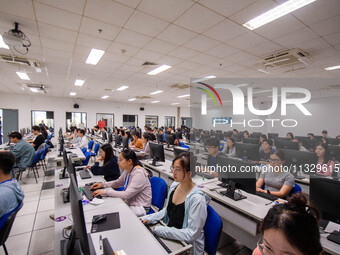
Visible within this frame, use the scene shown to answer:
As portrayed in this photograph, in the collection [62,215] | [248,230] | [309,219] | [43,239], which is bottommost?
[43,239]

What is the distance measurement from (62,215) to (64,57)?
4.31m

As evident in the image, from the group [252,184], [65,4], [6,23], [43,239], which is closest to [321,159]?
[252,184]

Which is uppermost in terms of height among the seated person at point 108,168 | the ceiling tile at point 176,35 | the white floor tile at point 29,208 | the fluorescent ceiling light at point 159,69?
the fluorescent ceiling light at point 159,69

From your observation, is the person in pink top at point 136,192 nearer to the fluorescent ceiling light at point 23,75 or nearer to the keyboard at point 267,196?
the keyboard at point 267,196

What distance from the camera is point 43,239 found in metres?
2.34

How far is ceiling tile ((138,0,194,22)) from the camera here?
2379mm

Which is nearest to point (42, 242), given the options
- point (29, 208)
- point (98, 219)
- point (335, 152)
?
point (29, 208)

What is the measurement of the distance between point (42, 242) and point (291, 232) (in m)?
2.88

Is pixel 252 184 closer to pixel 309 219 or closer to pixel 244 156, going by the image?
pixel 309 219

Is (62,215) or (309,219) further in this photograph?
(62,215)

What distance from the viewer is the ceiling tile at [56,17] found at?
256 cm

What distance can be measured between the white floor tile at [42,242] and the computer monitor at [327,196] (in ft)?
9.69

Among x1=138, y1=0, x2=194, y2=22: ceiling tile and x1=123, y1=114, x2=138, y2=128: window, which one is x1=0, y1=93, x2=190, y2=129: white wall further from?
x1=138, y1=0, x2=194, y2=22: ceiling tile

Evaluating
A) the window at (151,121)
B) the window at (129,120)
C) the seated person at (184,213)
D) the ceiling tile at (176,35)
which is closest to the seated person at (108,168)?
the seated person at (184,213)
